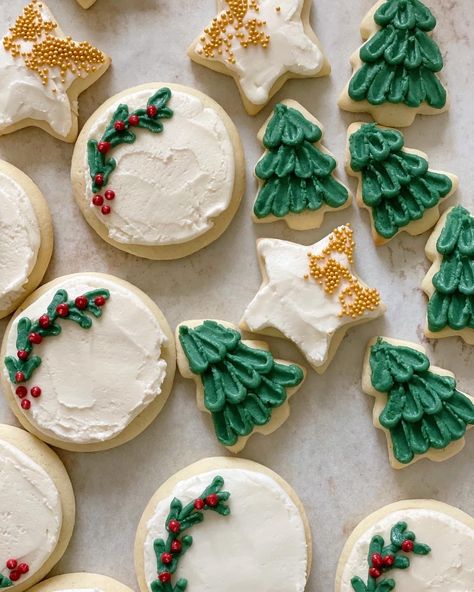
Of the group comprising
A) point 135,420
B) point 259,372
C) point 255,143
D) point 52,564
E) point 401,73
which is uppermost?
point 401,73

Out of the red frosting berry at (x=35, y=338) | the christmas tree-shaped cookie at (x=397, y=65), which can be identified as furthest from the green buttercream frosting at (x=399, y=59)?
the red frosting berry at (x=35, y=338)

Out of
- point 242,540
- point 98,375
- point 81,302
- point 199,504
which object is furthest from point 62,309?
point 242,540

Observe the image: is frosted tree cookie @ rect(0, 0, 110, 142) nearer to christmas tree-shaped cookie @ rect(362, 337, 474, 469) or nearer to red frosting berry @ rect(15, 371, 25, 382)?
red frosting berry @ rect(15, 371, 25, 382)

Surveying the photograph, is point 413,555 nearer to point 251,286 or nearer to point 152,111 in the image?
point 251,286

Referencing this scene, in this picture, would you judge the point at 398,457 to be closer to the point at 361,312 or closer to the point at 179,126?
the point at 361,312

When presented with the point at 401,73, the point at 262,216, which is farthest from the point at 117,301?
the point at 401,73

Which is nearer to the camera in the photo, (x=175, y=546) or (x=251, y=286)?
(x=175, y=546)
